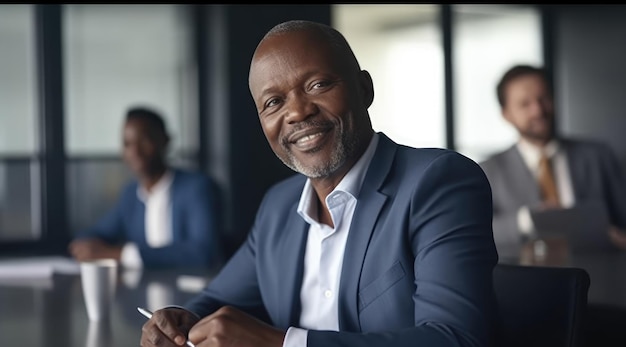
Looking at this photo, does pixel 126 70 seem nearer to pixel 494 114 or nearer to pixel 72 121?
pixel 72 121

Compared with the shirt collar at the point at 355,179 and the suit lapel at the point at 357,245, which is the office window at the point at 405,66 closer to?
the shirt collar at the point at 355,179

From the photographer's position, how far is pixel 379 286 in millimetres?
1522

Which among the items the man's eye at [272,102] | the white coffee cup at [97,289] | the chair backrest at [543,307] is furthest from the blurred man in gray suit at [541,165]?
the man's eye at [272,102]

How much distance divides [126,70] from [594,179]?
3188mm

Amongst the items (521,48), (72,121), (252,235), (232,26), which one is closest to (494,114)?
(521,48)

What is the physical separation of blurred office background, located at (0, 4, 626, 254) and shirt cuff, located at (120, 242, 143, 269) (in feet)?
4.83

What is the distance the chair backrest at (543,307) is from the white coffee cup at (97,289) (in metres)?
1.02

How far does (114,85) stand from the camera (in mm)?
5566

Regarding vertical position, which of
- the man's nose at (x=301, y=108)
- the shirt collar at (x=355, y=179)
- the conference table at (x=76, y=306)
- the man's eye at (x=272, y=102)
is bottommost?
the conference table at (x=76, y=306)

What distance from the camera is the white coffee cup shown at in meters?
2.08

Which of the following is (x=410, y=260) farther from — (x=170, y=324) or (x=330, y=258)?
(x=170, y=324)

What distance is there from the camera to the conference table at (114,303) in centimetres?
185

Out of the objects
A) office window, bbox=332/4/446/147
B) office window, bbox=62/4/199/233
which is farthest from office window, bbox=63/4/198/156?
office window, bbox=332/4/446/147

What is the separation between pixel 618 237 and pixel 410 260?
7.66 feet
